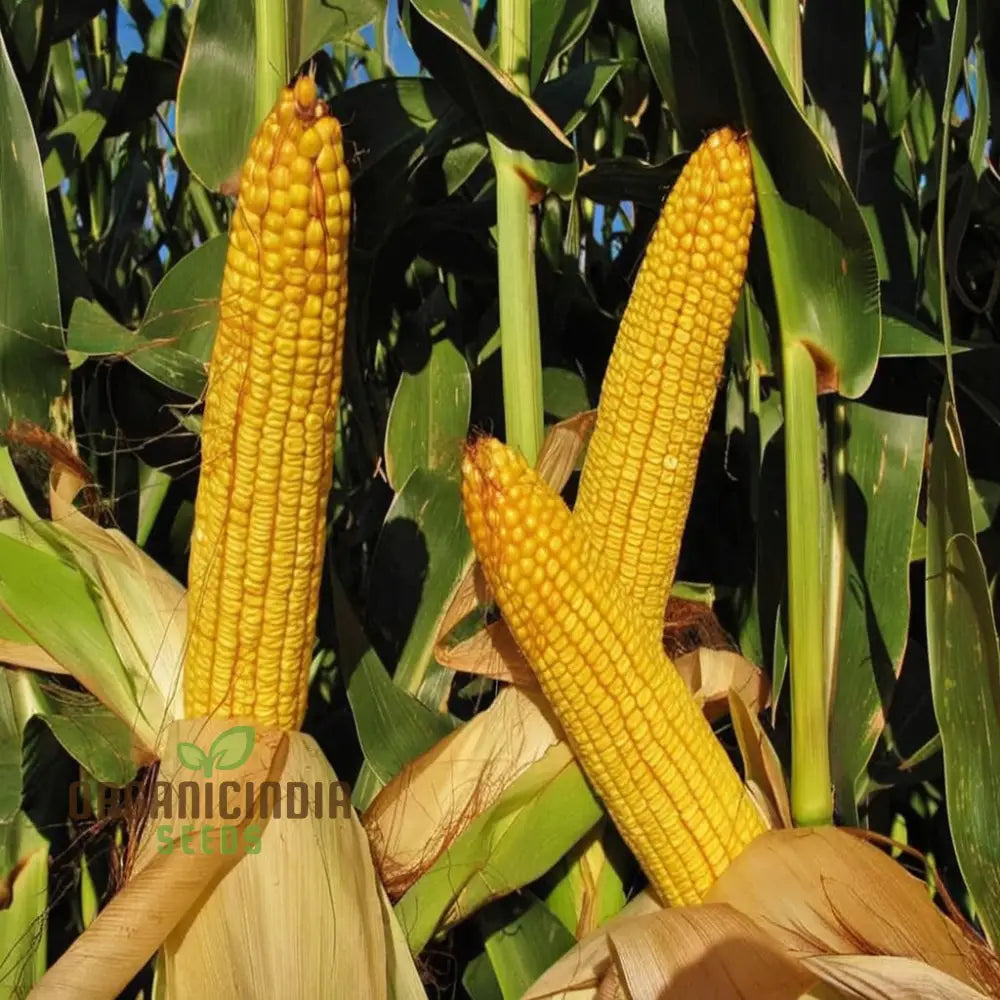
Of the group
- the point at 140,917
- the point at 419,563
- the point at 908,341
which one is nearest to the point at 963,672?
the point at 908,341

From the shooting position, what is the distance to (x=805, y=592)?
1370mm

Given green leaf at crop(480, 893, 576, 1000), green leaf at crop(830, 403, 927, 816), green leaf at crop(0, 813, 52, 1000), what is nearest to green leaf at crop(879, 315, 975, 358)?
green leaf at crop(830, 403, 927, 816)

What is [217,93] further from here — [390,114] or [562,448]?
[562,448]

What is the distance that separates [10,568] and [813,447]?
1062mm

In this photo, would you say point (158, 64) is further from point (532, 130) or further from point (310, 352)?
point (310, 352)

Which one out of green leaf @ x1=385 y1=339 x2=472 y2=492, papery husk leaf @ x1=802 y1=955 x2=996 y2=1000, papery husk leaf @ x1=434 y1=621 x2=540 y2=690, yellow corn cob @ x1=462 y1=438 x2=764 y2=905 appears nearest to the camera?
papery husk leaf @ x1=802 y1=955 x2=996 y2=1000

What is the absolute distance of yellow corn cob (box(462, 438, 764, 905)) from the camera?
3.90 ft

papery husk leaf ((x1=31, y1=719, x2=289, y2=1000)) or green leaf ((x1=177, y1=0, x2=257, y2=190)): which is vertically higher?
green leaf ((x1=177, y1=0, x2=257, y2=190))

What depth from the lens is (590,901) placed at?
163 cm

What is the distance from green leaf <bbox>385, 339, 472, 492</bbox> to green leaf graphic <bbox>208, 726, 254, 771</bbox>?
2.40 feet

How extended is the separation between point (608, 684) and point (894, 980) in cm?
42

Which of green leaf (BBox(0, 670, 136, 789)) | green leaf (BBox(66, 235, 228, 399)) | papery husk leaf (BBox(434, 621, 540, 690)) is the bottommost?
green leaf (BBox(0, 670, 136, 789))

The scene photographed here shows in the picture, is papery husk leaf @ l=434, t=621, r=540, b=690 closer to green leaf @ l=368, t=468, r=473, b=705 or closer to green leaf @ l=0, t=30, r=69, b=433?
green leaf @ l=368, t=468, r=473, b=705

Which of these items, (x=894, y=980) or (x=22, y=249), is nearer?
(x=894, y=980)
